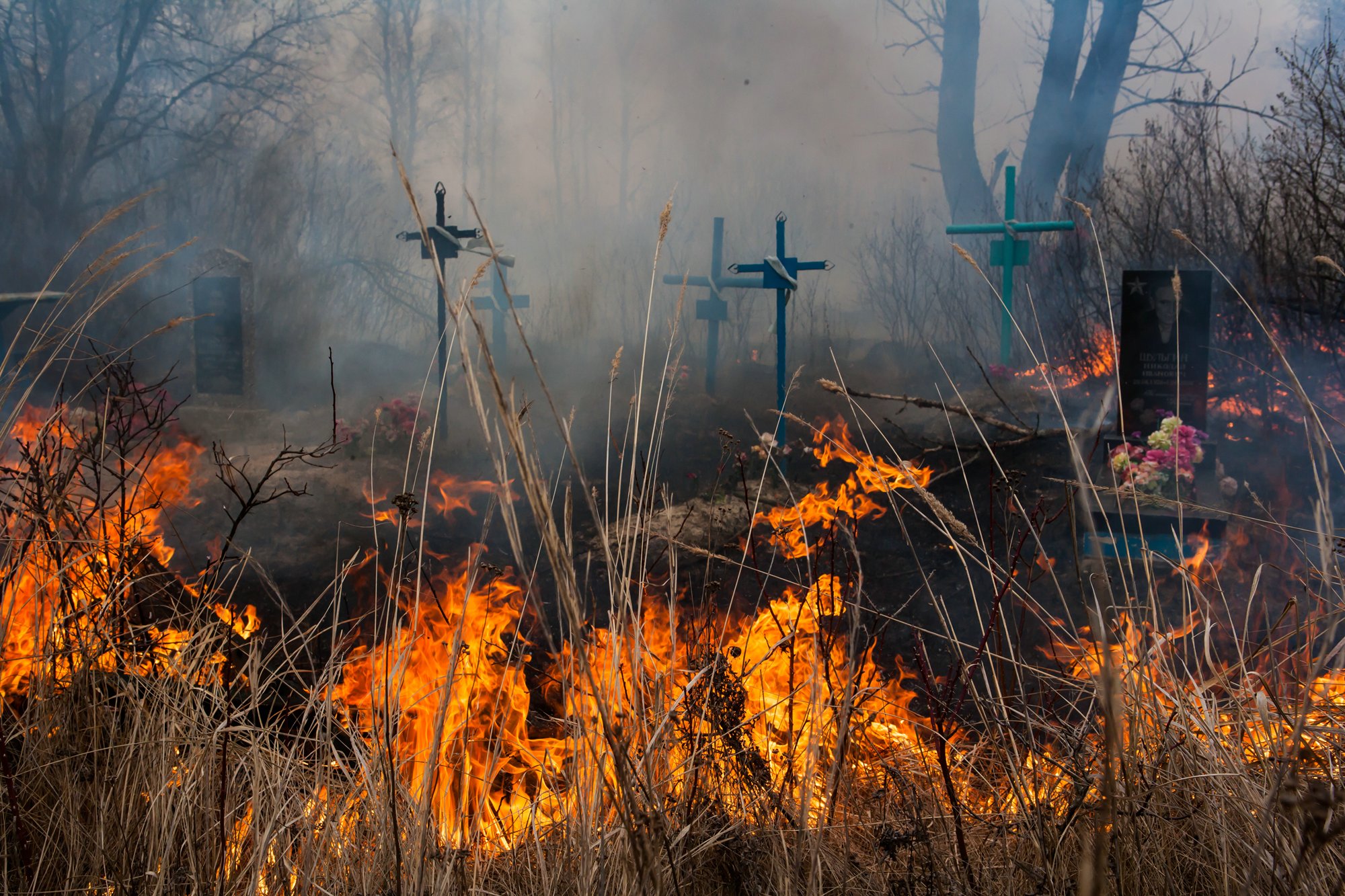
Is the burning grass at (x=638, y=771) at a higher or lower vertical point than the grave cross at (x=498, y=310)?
lower

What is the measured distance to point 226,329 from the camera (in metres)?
9.48

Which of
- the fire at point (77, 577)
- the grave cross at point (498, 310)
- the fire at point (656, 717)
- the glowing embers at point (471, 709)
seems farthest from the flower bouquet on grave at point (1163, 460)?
the grave cross at point (498, 310)

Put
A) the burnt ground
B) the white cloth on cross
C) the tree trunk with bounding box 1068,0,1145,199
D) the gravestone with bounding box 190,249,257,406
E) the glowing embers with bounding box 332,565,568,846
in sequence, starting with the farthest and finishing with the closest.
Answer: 1. the tree trunk with bounding box 1068,0,1145,199
2. the gravestone with bounding box 190,249,257,406
3. the white cloth on cross
4. the burnt ground
5. the glowing embers with bounding box 332,565,568,846

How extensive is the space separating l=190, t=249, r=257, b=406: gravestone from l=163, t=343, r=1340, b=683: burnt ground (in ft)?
1.29

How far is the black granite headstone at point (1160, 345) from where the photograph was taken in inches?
248

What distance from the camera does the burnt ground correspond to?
184 inches

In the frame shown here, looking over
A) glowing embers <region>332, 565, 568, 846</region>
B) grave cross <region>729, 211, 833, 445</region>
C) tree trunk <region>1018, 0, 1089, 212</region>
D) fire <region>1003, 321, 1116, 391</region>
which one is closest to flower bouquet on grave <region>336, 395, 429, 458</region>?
grave cross <region>729, 211, 833, 445</region>

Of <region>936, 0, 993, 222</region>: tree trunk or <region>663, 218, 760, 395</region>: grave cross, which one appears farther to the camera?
<region>936, 0, 993, 222</region>: tree trunk

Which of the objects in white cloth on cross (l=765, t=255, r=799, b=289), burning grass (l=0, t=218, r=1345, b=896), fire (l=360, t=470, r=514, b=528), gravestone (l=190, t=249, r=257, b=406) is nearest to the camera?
burning grass (l=0, t=218, r=1345, b=896)

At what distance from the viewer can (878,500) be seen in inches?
249

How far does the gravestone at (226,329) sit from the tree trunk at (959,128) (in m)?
9.27

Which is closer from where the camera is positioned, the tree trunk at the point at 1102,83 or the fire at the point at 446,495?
the fire at the point at 446,495

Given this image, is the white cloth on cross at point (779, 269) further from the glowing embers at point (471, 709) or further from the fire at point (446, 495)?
the glowing embers at point (471, 709)

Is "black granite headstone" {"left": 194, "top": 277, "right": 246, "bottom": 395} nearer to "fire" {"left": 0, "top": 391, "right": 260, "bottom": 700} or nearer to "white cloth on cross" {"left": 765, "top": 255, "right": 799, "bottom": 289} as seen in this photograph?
"white cloth on cross" {"left": 765, "top": 255, "right": 799, "bottom": 289}
